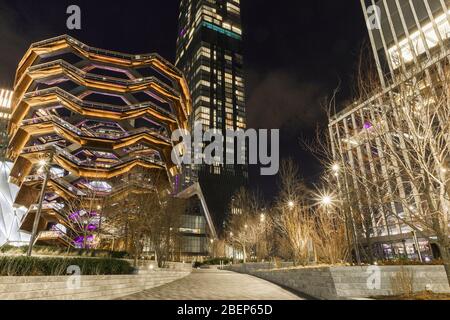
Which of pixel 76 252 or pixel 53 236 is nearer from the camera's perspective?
pixel 76 252

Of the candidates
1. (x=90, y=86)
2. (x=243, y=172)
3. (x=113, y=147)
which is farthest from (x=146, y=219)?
(x=243, y=172)

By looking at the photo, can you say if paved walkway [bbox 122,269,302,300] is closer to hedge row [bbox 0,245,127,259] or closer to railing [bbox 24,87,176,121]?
hedge row [bbox 0,245,127,259]

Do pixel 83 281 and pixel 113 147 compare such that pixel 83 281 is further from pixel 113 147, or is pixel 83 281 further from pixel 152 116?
pixel 152 116

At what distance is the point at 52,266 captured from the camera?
9000 mm

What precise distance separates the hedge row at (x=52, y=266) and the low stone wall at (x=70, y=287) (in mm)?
564

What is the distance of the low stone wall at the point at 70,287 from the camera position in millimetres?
7258

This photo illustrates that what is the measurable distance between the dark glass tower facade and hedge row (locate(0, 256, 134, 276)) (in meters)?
87.6

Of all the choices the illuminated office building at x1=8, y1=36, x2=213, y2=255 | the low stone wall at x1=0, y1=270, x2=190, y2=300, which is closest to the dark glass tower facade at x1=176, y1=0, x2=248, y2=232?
the illuminated office building at x1=8, y1=36, x2=213, y2=255

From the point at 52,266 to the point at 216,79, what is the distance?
12683 cm

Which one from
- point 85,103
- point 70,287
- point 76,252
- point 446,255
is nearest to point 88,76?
point 85,103

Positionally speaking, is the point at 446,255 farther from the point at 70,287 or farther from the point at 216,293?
the point at 70,287

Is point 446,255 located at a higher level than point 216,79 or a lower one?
lower

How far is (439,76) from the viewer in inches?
291
